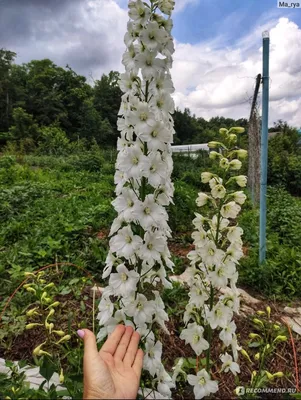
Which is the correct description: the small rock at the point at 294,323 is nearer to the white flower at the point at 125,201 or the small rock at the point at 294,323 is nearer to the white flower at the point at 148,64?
the white flower at the point at 125,201

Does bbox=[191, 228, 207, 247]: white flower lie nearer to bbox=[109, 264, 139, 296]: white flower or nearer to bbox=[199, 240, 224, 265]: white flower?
bbox=[199, 240, 224, 265]: white flower

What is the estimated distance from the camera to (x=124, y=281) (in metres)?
1.26

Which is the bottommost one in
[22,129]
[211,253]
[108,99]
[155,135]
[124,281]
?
[124,281]

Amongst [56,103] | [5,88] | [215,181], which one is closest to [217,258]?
[215,181]

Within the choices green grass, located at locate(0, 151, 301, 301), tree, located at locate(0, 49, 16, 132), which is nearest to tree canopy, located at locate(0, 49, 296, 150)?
tree, located at locate(0, 49, 16, 132)

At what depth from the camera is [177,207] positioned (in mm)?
4879

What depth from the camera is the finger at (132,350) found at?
1.28 metres

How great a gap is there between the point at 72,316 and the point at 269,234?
3352 millimetres

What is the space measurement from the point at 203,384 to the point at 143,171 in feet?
3.13

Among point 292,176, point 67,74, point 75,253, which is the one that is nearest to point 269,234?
point 75,253

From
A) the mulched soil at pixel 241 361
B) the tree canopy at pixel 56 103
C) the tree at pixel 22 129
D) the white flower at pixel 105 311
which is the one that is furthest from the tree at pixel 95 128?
the white flower at pixel 105 311

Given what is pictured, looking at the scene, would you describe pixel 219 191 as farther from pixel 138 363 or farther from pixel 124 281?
pixel 138 363

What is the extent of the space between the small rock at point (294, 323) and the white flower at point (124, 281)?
1884mm

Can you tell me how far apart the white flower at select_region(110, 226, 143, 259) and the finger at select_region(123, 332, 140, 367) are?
351 mm
